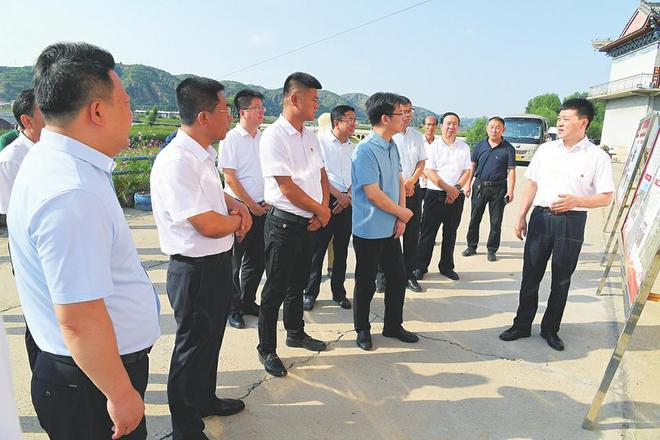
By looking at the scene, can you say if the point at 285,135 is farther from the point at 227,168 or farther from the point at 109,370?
the point at 109,370

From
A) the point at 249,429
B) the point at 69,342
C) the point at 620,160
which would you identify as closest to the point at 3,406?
the point at 69,342

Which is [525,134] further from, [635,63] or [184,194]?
[635,63]

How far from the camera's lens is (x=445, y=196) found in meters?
4.85

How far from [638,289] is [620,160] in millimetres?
30369

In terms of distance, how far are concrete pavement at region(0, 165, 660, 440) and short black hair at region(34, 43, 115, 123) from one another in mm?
1755

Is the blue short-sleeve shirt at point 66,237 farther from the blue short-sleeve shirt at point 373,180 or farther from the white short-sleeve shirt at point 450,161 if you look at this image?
the white short-sleeve shirt at point 450,161

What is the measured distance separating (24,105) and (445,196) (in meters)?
3.91

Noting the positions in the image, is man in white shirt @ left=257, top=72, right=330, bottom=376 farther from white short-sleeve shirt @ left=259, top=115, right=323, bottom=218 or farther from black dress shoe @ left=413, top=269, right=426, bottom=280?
black dress shoe @ left=413, top=269, right=426, bottom=280

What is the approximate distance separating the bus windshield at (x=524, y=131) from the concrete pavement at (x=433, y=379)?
45.3ft

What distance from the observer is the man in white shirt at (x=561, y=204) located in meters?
3.07

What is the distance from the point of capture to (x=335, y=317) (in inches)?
148

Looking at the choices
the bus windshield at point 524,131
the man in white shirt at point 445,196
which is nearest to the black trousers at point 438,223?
the man in white shirt at point 445,196

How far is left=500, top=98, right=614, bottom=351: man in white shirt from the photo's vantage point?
3070 millimetres

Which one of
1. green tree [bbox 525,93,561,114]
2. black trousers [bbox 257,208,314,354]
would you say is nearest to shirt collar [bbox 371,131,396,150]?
black trousers [bbox 257,208,314,354]
